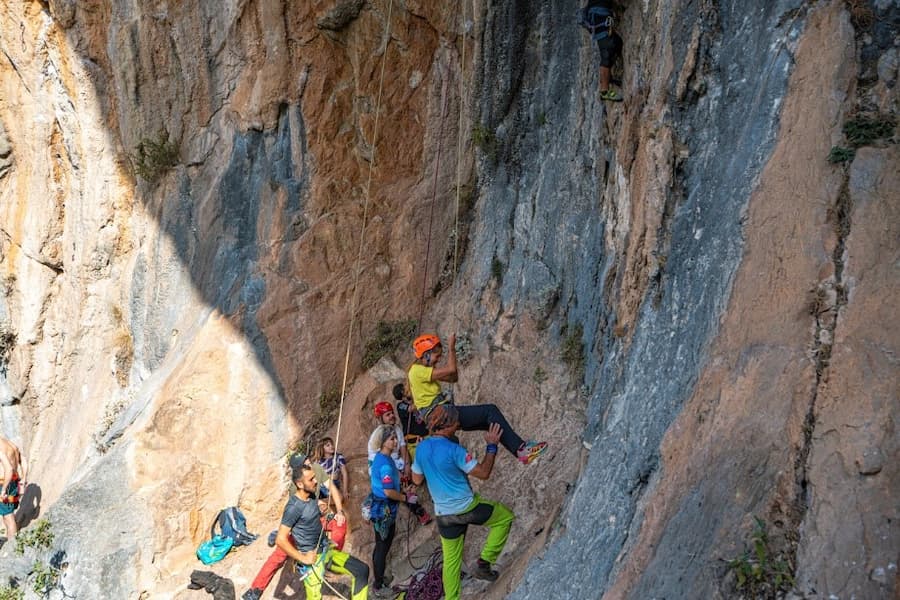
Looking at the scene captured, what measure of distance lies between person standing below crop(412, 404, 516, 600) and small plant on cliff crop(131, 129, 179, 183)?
7949 mm

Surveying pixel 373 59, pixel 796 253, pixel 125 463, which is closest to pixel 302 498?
pixel 125 463

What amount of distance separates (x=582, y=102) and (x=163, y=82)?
7.09m

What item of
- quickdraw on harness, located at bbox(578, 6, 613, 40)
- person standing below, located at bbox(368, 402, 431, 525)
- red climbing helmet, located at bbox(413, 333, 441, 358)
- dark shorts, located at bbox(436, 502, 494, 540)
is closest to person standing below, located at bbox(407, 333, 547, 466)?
red climbing helmet, located at bbox(413, 333, 441, 358)

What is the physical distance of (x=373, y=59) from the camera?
1159cm

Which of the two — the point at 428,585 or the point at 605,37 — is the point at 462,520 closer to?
the point at 428,585

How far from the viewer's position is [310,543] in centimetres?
773

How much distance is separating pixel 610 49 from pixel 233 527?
7504mm

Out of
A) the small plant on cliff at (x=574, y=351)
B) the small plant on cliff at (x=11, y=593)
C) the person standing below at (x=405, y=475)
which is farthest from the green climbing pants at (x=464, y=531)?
the small plant on cliff at (x=11, y=593)

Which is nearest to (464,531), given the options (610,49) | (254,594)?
(254,594)

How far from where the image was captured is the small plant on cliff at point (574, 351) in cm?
911

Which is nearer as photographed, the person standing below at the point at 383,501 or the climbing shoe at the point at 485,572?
the climbing shoe at the point at 485,572

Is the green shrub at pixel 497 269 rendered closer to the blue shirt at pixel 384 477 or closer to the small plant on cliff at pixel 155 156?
the blue shirt at pixel 384 477

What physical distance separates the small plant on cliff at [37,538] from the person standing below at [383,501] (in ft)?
15.0

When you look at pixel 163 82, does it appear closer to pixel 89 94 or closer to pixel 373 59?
pixel 89 94
